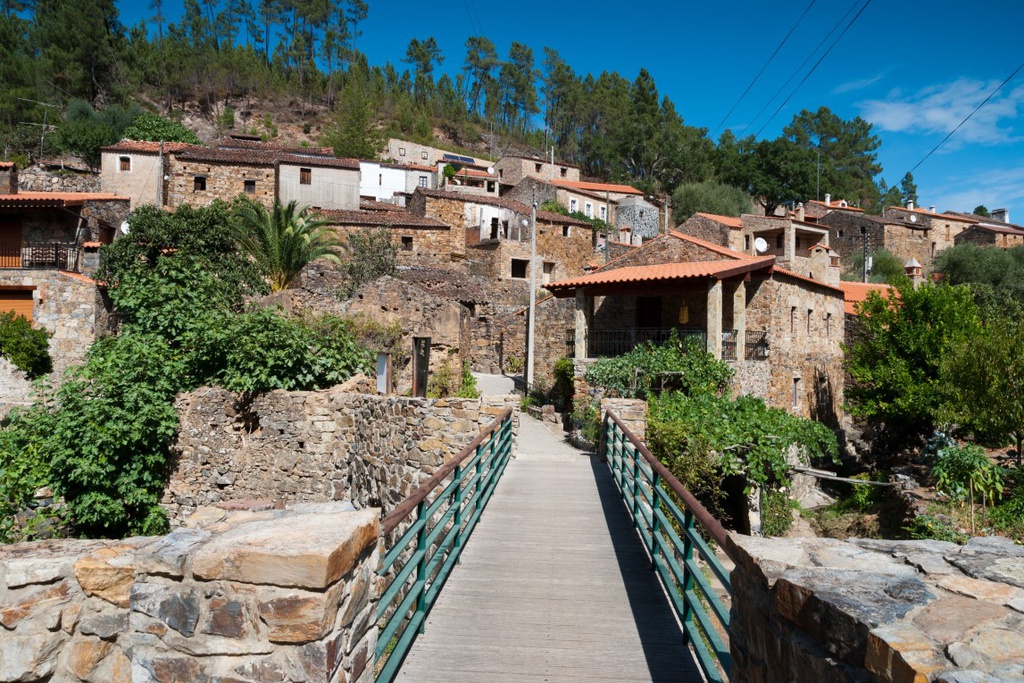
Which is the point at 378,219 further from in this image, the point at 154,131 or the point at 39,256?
the point at 154,131

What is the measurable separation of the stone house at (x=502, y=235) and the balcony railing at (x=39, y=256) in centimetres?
A: 1759

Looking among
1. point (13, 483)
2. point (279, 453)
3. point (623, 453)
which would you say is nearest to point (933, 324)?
point (623, 453)

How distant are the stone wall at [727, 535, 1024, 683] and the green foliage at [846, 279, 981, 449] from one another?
19.2 metres

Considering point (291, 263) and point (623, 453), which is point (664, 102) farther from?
point (623, 453)

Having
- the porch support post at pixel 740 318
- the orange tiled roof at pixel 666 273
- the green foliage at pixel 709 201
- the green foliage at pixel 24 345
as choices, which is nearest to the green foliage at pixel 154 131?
the green foliage at pixel 24 345

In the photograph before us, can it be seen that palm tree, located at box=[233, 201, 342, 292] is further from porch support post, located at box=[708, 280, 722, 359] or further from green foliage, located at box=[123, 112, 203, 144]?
green foliage, located at box=[123, 112, 203, 144]

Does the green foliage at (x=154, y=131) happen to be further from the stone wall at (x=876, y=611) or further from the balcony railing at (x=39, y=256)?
the stone wall at (x=876, y=611)

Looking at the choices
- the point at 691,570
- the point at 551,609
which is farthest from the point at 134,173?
the point at 691,570

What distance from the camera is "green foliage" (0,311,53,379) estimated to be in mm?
19284

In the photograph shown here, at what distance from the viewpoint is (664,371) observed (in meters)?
18.5

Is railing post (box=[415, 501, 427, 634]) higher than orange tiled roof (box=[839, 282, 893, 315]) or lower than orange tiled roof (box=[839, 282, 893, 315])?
lower

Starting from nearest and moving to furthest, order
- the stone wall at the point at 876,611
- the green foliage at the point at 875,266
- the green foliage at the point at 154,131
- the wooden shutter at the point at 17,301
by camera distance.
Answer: the stone wall at the point at 876,611 → the wooden shutter at the point at 17,301 → the green foliage at the point at 154,131 → the green foliage at the point at 875,266

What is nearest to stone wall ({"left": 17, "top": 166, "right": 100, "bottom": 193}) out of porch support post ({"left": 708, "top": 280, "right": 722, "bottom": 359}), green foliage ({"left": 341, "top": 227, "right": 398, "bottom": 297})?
green foliage ({"left": 341, "top": 227, "right": 398, "bottom": 297})

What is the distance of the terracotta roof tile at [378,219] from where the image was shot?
107 feet
